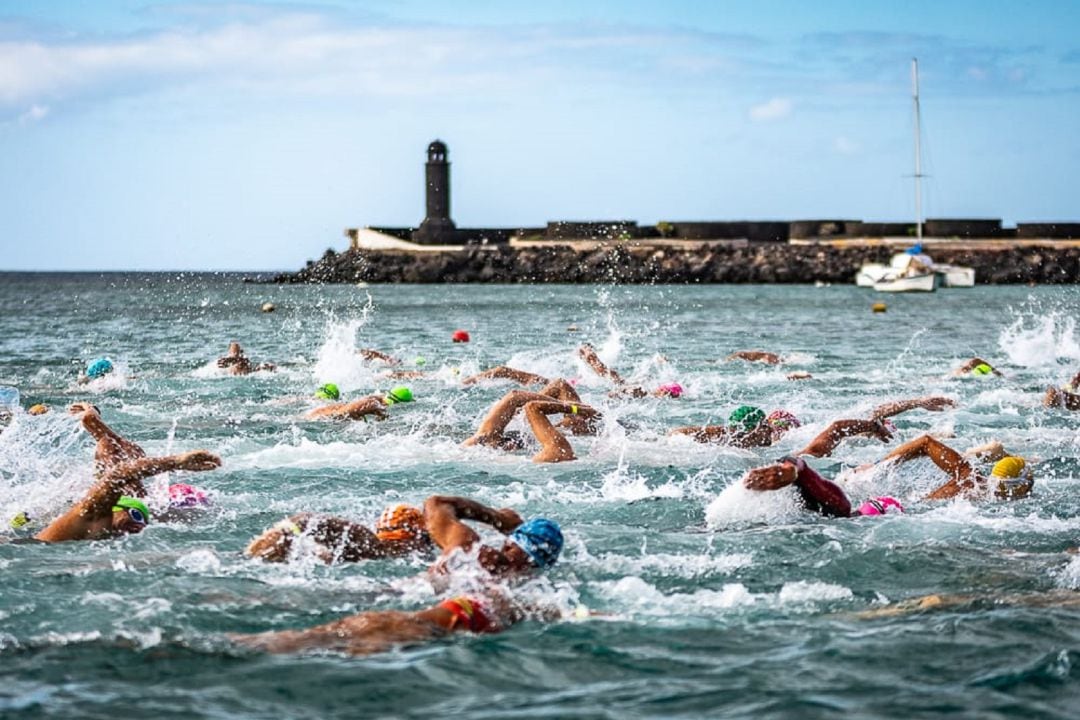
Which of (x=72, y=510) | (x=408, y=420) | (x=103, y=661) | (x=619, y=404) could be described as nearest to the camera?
(x=103, y=661)

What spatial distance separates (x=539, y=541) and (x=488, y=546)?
0.31m

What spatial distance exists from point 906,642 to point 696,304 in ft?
179

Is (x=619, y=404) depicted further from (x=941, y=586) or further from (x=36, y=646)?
(x=36, y=646)

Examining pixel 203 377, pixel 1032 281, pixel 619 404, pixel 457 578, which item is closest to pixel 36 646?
pixel 457 578

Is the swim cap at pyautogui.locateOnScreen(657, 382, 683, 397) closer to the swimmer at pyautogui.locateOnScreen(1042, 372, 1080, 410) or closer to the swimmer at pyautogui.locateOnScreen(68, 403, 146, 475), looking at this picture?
the swimmer at pyautogui.locateOnScreen(1042, 372, 1080, 410)

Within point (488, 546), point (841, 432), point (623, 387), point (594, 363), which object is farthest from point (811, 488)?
point (594, 363)

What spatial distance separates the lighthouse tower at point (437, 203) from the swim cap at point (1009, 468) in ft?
290

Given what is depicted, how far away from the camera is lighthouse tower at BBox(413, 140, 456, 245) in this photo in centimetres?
9824

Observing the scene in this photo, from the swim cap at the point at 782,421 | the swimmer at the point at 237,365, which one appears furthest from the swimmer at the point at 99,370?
the swim cap at the point at 782,421

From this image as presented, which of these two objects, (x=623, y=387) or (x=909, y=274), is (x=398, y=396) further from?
(x=909, y=274)

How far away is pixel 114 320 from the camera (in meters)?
50.8

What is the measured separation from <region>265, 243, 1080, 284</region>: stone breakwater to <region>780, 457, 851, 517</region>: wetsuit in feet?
255

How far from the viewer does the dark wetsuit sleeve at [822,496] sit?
10.3m

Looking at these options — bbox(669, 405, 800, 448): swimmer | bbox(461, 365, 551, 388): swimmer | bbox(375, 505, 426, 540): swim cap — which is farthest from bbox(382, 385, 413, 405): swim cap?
bbox(375, 505, 426, 540): swim cap
